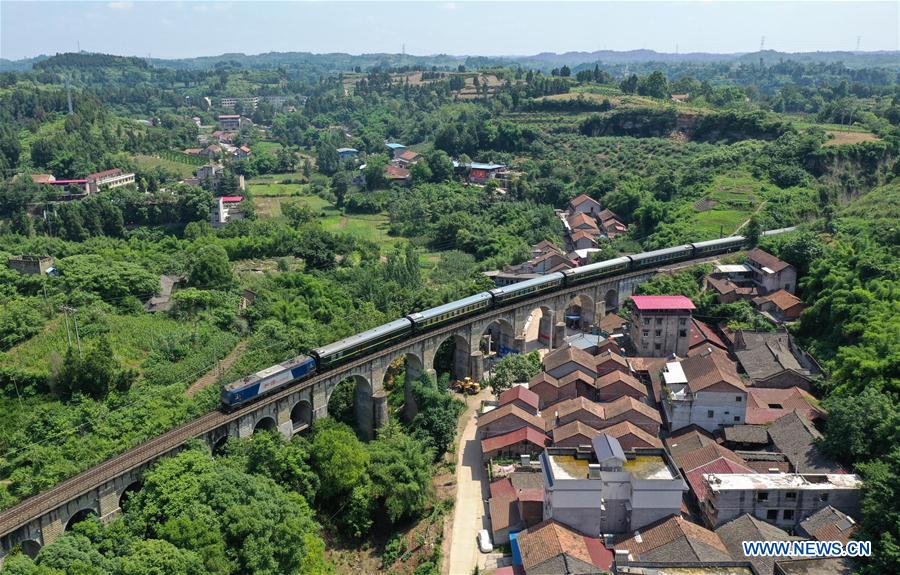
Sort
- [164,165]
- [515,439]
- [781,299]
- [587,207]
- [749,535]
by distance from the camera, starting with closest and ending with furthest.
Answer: [749,535]
[515,439]
[781,299]
[587,207]
[164,165]

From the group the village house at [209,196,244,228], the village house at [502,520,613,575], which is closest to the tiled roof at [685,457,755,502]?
the village house at [502,520,613,575]

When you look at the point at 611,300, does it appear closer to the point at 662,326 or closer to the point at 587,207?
the point at 662,326

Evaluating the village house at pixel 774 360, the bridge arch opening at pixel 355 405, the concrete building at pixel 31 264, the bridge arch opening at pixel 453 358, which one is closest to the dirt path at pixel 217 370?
the bridge arch opening at pixel 355 405

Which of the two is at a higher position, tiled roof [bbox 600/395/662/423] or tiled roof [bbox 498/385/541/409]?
tiled roof [bbox 600/395/662/423]

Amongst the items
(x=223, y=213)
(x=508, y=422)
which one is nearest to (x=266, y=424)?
(x=508, y=422)

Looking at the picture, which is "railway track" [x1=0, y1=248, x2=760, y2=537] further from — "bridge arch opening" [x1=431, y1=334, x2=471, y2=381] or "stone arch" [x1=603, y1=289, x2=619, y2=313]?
"stone arch" [x1=603, y1=289, x2=619, y2=313]

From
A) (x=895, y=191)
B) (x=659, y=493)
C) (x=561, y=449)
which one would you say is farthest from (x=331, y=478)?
(x=895, y=191)
